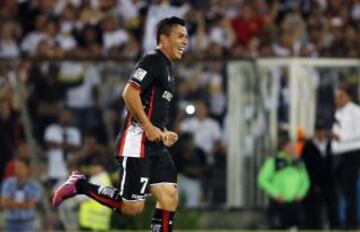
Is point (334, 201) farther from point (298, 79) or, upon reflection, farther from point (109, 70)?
point (109, 70)

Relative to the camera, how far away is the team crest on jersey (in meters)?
11.8

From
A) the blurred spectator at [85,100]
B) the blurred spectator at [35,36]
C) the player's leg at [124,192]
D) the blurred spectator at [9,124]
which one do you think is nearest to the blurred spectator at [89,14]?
the blurred spectator at [35,36]

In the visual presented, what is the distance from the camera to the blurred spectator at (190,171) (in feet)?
64.0

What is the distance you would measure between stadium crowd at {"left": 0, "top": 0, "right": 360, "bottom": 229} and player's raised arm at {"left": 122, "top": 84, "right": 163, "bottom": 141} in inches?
232

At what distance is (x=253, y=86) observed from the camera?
797 inches

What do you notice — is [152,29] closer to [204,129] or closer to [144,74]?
[204,129]

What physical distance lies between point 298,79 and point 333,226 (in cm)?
225

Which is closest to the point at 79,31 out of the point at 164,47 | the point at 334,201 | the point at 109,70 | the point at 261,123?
the point at 109,70

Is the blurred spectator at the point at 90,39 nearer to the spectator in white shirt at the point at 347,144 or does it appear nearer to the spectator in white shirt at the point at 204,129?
the spectator in white shirt at the point at 204,129

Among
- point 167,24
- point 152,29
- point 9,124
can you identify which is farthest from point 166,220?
point 152,29

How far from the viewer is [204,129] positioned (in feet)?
63.9

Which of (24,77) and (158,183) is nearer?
(158,183)

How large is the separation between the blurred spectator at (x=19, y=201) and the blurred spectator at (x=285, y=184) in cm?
351

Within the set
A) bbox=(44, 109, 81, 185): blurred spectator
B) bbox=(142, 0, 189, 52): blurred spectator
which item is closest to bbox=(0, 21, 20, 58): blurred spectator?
bbox=(44, 109, 81, 185): blurred spectator
